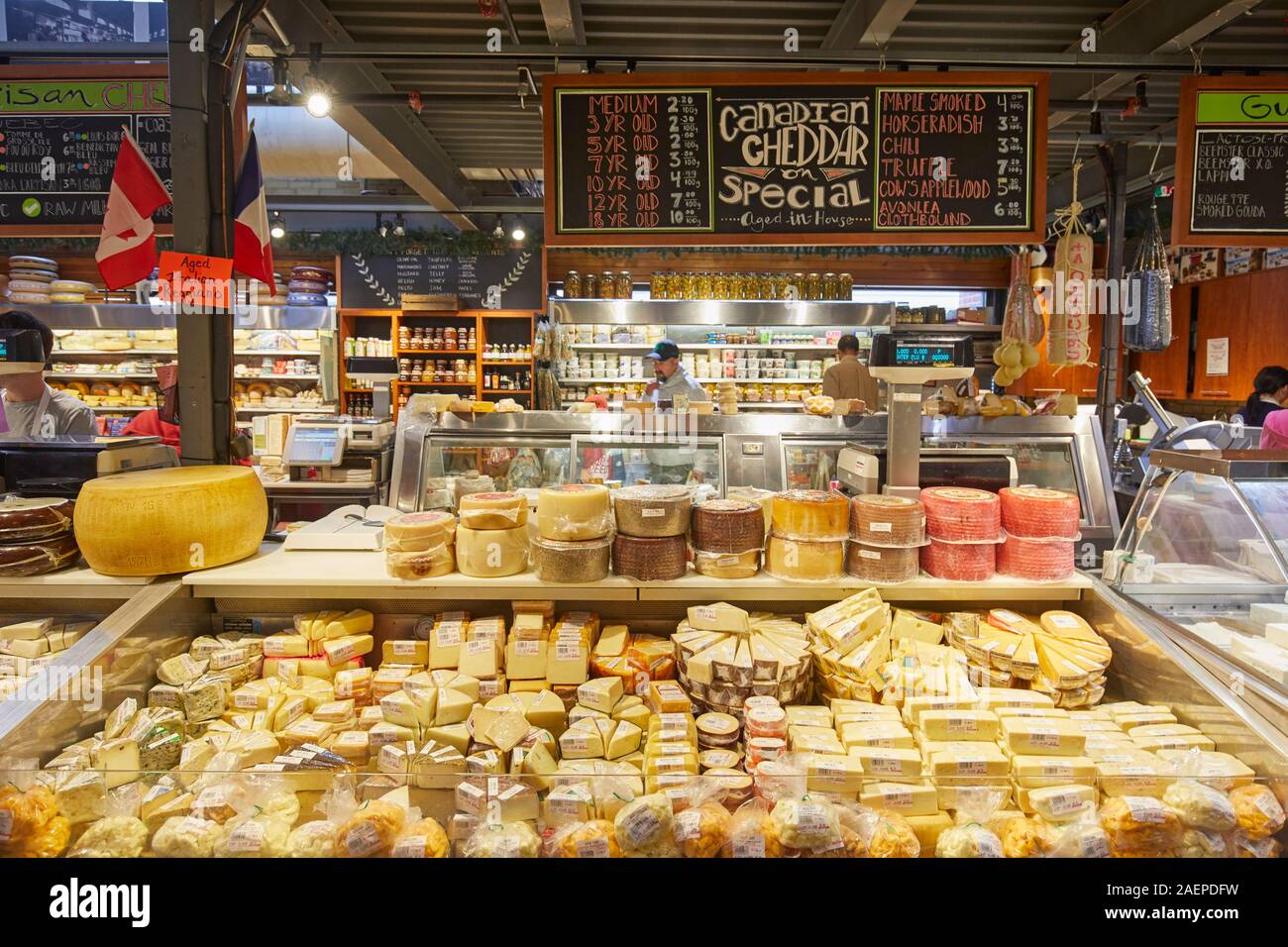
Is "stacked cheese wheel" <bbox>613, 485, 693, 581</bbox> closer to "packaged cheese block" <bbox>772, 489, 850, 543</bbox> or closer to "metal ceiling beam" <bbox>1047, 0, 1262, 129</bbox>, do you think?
"packaged cheese block" <bbox>772, 489, 850, 543</bbox>

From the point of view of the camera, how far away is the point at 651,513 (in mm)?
2139

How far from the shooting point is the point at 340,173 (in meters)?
5.42

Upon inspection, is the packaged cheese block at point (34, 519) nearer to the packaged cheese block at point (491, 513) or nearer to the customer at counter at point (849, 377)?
the packaged cheese block at point (491, 513)

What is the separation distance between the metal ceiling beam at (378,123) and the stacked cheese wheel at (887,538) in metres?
3.43

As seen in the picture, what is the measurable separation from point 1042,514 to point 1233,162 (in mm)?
2625

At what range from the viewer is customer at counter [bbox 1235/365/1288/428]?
18.1 ft

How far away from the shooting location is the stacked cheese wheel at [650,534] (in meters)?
2.14

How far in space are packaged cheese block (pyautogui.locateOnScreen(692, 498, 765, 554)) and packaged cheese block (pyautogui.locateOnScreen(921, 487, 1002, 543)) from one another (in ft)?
1.77

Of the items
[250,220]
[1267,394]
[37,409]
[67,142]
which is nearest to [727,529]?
[250,220]

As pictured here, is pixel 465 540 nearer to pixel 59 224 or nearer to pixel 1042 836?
pixel 1042 836

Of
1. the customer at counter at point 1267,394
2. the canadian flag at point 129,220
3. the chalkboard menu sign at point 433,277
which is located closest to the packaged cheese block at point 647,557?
the canadian flag at point 129,220
